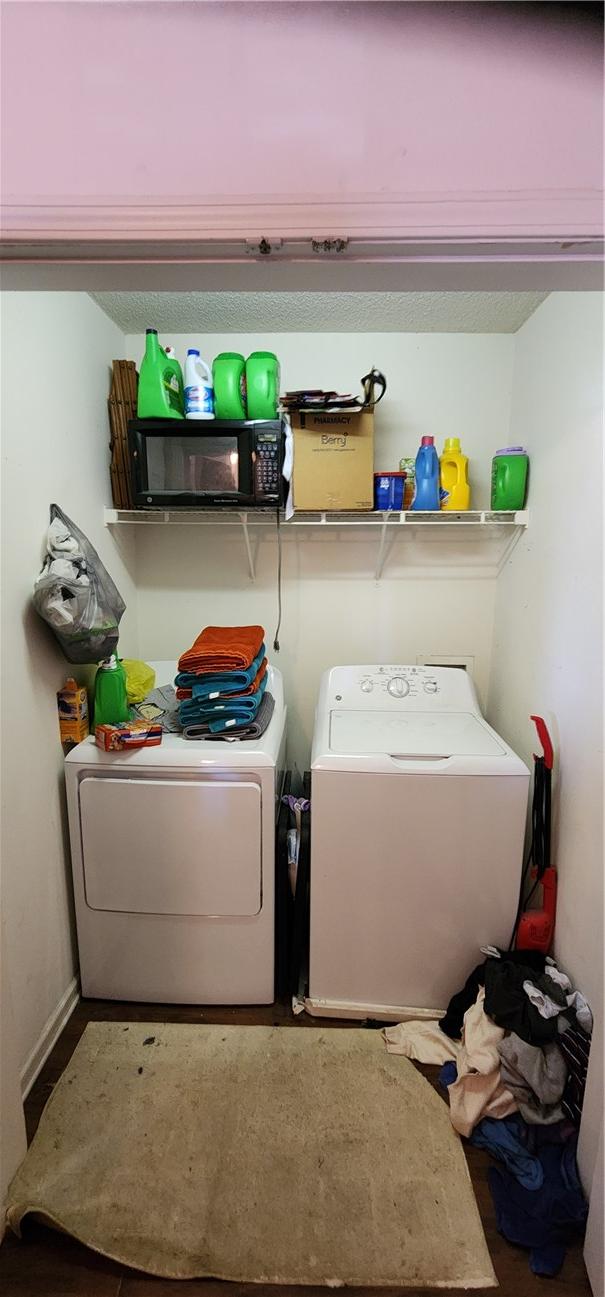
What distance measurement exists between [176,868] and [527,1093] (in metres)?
1.11

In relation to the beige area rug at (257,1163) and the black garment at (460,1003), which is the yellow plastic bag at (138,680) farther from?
the black garment at (460,1003)

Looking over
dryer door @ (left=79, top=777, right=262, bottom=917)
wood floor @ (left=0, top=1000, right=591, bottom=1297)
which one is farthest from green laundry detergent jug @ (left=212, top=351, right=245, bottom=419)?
wood floor @ (left=0, top=1000, right=591, bottom=1297)

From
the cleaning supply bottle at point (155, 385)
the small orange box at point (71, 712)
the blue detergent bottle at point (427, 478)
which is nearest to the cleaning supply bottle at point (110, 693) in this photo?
the small orange box at point (71, 712)

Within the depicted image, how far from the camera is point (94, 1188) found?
1.21 metres

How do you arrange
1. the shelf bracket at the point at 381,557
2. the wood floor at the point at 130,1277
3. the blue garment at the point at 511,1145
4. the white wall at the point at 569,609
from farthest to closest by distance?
the shelf bracket at the point at 381,557
the white wall at the point at 569,609
the blue garment at the point at 511,1145
the wood floor at the point at 130,1277

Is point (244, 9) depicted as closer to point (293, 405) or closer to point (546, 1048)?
point (293, 405)

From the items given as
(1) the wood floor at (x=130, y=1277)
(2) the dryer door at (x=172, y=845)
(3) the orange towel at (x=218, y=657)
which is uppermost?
(3) the orange towel at (x=218, y=657)

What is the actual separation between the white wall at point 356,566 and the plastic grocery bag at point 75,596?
71 cm

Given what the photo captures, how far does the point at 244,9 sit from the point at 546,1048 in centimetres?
213

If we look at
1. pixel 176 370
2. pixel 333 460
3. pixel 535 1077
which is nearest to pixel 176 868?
pixel 535 1077

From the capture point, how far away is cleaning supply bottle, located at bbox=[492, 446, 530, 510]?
6.12 feet

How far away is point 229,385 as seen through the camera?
1.79 meters

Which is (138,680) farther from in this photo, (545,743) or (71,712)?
(545,743)

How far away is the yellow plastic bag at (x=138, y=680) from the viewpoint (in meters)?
1.84
